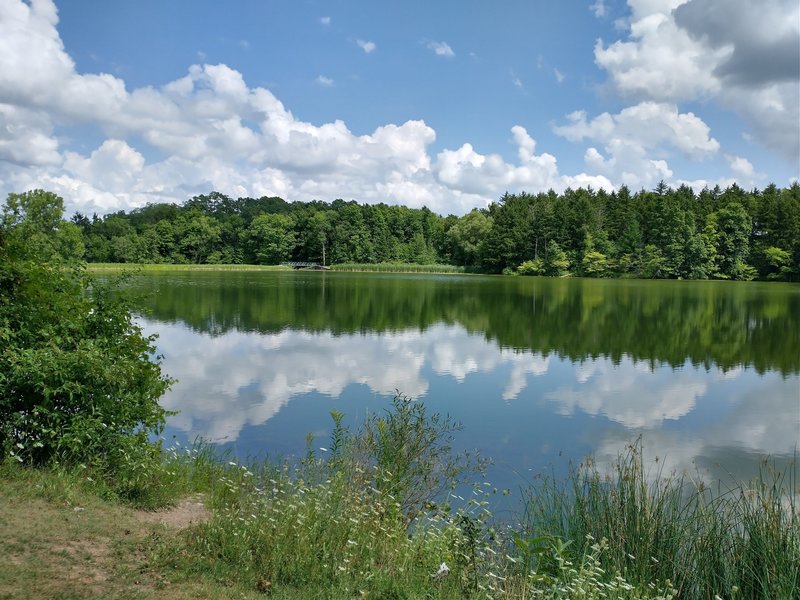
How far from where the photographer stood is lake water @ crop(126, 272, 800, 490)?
33.4ft

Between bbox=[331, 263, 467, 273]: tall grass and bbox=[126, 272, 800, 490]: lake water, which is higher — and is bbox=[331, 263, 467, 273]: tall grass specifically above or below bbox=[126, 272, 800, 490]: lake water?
above

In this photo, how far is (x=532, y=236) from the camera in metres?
85.6

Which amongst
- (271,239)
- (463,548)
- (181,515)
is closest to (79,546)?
(181,515)

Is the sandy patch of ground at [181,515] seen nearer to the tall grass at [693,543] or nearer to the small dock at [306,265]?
the tall grass at [693,543]

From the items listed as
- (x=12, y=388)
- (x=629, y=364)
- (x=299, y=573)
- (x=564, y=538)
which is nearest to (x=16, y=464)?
(x=12, y=388)

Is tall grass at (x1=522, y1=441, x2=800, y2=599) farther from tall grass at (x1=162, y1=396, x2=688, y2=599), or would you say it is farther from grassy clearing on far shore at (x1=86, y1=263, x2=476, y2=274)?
grassy clearing on far shore at (x1=86, y1=263, x2=476, y2=274)

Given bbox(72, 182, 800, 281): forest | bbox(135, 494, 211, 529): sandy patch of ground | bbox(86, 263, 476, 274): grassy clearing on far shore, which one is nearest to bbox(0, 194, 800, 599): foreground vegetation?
bbox(135, 494, 211, 529): sandy patch of ground

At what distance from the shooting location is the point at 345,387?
14.1m

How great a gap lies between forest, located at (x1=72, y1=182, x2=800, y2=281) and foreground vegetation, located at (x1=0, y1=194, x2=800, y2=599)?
75711 mm

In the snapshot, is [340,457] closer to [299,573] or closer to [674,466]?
[299,573]

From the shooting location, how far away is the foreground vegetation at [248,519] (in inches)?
172

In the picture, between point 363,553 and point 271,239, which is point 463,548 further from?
point 271,239

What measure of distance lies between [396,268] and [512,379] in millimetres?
82641

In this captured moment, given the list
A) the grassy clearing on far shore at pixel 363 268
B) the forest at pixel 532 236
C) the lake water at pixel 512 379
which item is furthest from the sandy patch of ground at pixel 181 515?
the grassy clearing on far shore at pixel 363 268
